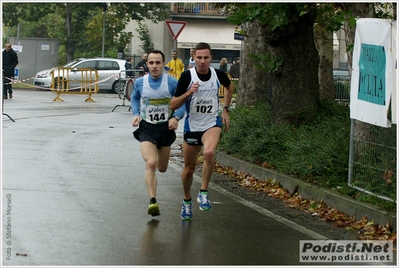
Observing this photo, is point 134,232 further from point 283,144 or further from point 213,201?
point 283,144

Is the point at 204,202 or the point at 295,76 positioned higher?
Answer: the point at 295,76

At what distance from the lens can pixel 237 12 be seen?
549 inches

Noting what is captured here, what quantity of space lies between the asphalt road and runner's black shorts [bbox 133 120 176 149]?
31.3 inches

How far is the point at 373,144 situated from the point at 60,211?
3.68 meters

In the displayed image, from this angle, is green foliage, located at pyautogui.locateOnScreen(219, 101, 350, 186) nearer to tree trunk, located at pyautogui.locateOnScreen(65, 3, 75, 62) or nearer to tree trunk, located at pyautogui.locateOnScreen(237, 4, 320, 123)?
tree trunk, located at pyautogui.locateOnScreen(237, 4, 320, 123)

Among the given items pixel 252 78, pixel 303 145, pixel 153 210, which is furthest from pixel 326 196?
pixel 252 78

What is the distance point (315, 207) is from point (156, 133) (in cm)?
226

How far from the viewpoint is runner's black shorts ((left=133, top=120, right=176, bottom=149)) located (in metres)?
9.88

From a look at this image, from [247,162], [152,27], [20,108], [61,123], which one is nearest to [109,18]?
[152,27]

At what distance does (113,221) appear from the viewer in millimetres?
9219

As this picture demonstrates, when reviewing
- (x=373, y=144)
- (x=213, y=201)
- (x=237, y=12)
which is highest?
(x=237, y=12)

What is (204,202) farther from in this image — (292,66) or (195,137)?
(292,66)

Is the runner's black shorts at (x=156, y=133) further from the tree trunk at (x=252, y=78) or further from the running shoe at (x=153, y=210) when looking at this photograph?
the tree trunk at (x=252, y=78)

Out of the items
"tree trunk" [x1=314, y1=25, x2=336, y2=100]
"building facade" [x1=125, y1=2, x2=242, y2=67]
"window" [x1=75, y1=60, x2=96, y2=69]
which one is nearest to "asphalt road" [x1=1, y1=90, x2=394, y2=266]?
"tree trunk" [x1=314, y1=25, x2=336, y2=100]
